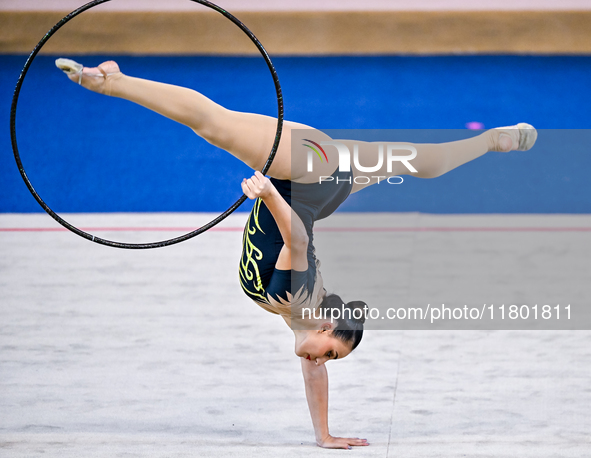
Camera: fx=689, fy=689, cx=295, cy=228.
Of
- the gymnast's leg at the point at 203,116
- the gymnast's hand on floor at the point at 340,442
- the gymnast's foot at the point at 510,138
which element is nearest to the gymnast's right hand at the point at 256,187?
the gymnast's leg at the point at 203,116

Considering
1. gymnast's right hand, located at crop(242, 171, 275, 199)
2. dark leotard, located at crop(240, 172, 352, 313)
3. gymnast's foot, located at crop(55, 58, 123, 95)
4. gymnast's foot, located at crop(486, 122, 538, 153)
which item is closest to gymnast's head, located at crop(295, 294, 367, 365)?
dark leotard, located at crop(240, 172, 352, 313)

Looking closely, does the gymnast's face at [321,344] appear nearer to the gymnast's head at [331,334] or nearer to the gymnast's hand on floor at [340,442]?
the gymnast's head at [331,334]

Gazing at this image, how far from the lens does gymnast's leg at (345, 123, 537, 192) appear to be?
2467mm

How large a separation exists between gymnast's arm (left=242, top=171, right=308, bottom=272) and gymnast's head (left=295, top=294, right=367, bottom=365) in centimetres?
26

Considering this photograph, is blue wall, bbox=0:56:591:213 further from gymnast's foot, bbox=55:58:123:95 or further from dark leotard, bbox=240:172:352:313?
gymnast's foot, bbox=55:58:123:95

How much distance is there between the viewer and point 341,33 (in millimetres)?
6012

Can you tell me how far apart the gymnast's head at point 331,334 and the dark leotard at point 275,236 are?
14cm

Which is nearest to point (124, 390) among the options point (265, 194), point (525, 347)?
point (265, 194)

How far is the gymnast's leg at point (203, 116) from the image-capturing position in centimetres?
197

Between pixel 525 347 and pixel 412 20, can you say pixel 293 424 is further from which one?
pixel 412 20

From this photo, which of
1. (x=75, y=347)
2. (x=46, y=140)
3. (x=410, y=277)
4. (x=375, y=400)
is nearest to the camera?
(x=375, y=400)


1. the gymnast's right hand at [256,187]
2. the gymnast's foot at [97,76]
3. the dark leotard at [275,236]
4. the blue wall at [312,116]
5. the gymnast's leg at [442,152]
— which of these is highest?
the gymnast's foot at [97,76]

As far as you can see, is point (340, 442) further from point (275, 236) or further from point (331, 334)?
point (275, 236)

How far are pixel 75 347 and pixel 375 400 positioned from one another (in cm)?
156
